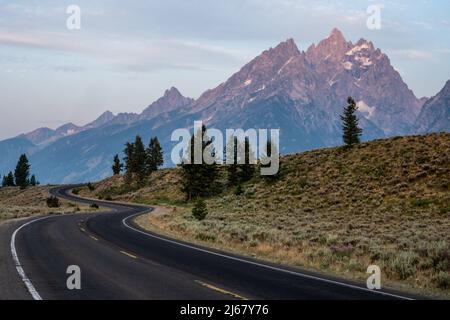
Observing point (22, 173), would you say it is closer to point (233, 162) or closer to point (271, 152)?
point (233, 162)

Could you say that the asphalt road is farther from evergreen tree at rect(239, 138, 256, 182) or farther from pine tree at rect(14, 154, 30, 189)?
pine tree at rect(14, 154, 30, 189)

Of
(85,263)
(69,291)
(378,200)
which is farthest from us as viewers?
(378,200)

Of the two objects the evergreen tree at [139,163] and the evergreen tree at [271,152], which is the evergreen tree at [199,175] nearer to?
the evergreen tree at [271,152]

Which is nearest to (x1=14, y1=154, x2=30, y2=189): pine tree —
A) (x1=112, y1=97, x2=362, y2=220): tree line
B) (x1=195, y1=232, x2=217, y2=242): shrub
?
(x1=112, y1=97, x2=362, y2=220): tree line

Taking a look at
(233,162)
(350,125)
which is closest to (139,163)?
(233,162)

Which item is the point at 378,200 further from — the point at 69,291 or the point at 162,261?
the point at 69,291

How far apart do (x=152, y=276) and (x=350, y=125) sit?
6338cm

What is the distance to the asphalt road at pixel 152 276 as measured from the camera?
11.9 m

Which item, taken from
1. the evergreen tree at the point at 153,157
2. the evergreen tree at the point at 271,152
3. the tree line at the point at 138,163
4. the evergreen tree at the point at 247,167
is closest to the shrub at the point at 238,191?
the evergreen tree at the point at 271,152

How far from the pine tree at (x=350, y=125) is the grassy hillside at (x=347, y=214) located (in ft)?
5.45
